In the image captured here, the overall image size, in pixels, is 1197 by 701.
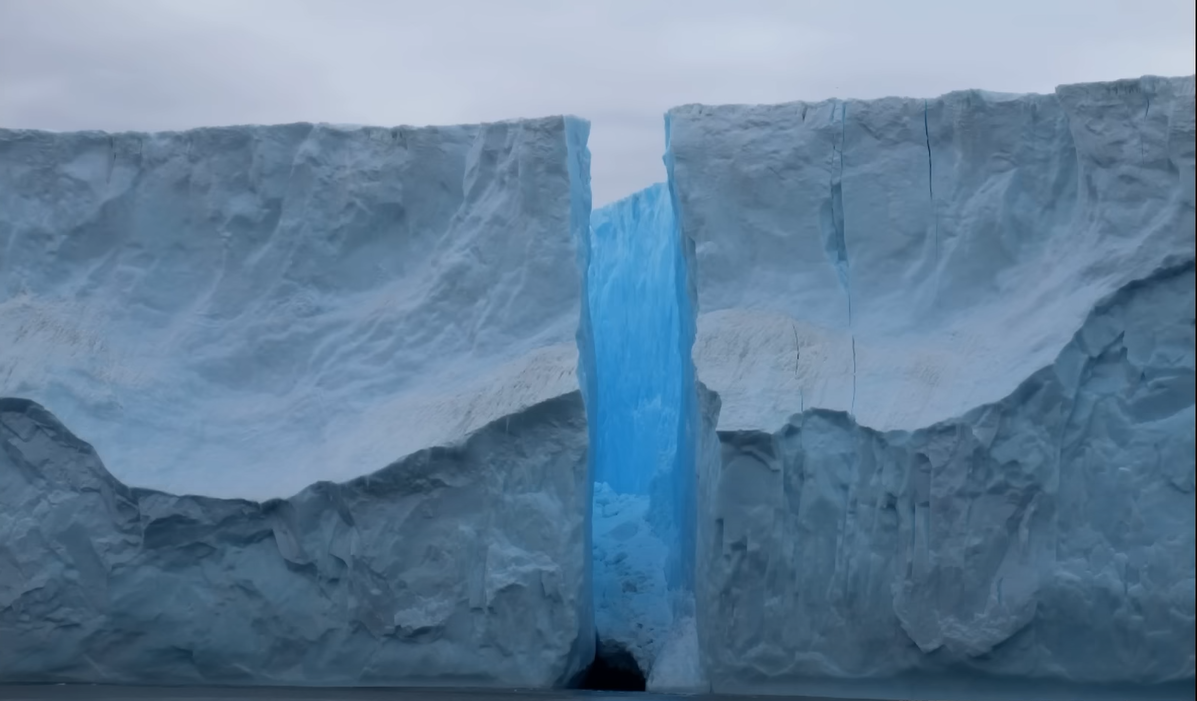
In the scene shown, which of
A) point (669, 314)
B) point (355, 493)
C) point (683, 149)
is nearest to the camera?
point (355, 493)

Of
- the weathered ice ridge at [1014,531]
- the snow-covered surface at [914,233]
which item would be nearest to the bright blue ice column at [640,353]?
the snow-covered surface at [914,233]

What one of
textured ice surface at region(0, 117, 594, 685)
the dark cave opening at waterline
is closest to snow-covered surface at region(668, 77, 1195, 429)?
textured ice surface at region(0, 117, 594, 685)

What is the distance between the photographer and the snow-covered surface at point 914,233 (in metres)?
6.78

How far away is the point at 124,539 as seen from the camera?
24.3 feet

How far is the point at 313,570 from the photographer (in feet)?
24.0

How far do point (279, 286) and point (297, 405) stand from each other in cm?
76

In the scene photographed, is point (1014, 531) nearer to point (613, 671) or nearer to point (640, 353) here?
point (613, 671)

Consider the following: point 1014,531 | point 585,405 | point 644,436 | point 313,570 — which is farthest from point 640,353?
point 1014,531

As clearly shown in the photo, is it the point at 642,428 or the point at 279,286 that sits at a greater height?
the point at 279,286

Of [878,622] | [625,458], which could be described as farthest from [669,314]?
[878,622]

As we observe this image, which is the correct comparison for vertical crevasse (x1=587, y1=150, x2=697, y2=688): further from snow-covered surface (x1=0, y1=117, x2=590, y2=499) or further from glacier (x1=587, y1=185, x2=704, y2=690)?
snow-covered surface (x1=0, y1=117, x2=590, y2=499)

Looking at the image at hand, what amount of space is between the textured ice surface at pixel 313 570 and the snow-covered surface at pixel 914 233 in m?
1.20

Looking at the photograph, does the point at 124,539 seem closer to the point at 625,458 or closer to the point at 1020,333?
the point at 625,458

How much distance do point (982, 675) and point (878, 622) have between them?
0.54 meters
